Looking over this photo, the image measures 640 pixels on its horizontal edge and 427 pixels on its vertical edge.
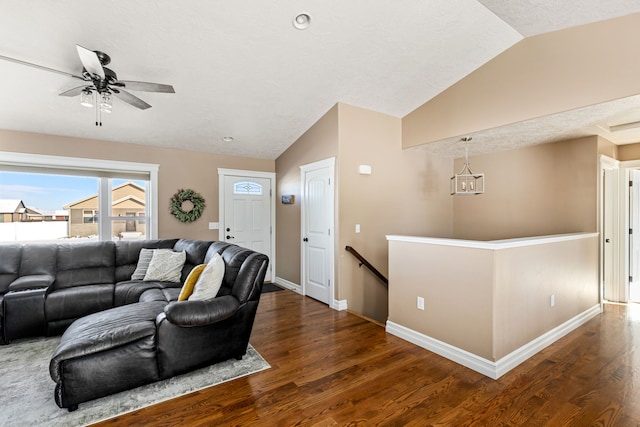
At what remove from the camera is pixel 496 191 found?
5055mm

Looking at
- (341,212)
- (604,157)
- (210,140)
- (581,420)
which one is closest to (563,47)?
(604,157)

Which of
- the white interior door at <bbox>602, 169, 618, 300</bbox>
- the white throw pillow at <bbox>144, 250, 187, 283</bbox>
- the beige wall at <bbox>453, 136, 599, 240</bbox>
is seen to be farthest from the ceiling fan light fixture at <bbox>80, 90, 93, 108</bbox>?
the white interior door at <bbox>602, 169, 618, 300</bbox>

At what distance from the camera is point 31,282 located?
316cm

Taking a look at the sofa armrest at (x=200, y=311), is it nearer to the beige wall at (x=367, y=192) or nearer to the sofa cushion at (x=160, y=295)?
the sofa cushion at (x=160, y=295)

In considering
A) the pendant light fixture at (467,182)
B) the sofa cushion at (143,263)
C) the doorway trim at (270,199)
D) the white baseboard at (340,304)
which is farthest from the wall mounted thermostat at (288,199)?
the pendant light fixture at (467,182)

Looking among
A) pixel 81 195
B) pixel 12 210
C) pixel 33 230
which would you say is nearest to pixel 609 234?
pixel 81 195

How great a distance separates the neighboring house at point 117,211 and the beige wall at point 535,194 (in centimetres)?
557

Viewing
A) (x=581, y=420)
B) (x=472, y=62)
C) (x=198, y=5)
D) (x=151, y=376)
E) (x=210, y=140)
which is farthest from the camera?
(x=210, y=140)

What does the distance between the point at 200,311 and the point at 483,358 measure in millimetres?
2367

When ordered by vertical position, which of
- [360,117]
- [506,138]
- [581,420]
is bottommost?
[581,420]

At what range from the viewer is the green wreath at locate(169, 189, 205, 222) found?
194 inches

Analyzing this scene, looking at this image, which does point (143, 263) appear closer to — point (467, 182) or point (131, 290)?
point (131, 290)

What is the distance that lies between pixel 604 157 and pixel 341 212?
372 cm

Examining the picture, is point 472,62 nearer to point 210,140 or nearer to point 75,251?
point 210,140
